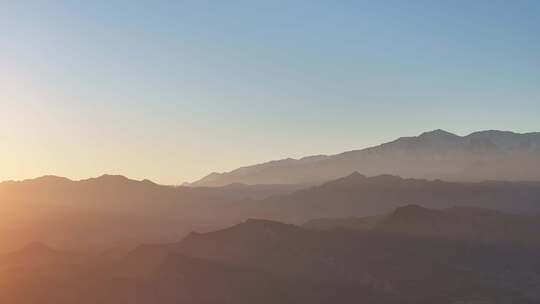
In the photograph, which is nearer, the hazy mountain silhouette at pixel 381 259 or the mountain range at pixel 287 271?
the mountain range at pixel 287 271

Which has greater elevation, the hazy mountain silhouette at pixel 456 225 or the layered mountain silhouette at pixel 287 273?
the hazy mountain silhouette at pixel 456 225

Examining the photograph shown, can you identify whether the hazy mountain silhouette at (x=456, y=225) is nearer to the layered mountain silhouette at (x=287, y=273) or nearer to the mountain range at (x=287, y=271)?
the mountain range at (x=287, y=271)

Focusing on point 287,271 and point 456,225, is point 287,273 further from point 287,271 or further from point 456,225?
point 456,225

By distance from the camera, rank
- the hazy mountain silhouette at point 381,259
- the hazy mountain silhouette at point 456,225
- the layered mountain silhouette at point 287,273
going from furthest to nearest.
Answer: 1. the hazy mountain silhouette at point 456,225
2. the hazy mountain silhouette at point 381,259
3. the layered mountain silhouette at point 287,273

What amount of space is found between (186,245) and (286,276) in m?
29.1

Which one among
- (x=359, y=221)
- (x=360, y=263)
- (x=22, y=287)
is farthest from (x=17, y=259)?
(x=359, y=221)

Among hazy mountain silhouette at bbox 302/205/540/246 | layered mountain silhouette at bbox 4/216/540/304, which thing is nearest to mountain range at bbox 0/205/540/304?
layered mountain silhouette at bbox 4/216/540/304

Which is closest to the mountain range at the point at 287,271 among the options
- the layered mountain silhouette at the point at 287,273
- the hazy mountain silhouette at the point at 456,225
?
Result: the layered mountain silhouette at the point at 287,273

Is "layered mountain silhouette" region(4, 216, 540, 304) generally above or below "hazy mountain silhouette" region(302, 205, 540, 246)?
below

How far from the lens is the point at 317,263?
383 feet

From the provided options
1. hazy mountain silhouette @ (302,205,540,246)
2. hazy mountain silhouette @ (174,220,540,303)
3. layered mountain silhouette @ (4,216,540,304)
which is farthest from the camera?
hazy mountain silhouette @ (302,205,540,246)

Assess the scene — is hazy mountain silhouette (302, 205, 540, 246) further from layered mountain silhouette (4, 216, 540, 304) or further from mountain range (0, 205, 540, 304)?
layered mountain silhouette (4, 216, 540, 304)

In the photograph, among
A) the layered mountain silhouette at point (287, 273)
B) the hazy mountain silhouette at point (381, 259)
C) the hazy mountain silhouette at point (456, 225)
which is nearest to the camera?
the layered mountain silhouette at point (287, 273)

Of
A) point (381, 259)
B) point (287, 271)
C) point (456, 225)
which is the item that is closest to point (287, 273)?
point (287, 271)
